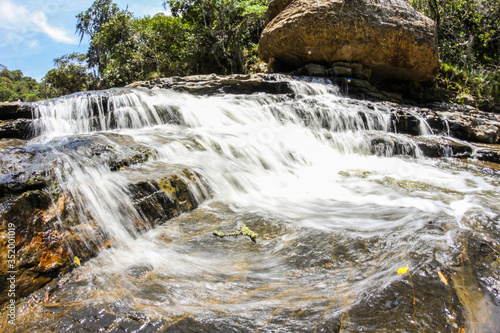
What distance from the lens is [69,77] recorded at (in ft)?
79.1

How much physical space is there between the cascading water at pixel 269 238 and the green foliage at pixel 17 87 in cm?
4179

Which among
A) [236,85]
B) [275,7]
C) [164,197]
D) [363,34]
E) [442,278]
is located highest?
[275,7]

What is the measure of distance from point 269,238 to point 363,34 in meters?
9.65

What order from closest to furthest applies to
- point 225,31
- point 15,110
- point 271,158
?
point 271,158, point 15,110, point 225,31

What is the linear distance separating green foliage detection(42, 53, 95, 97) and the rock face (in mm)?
21094

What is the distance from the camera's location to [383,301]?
158cm

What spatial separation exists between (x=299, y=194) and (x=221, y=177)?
1209 mm

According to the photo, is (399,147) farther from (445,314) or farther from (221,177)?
A: (445,314)

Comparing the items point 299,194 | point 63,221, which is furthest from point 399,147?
point 63,221

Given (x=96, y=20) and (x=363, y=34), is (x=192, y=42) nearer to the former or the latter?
(x=363, y=34)

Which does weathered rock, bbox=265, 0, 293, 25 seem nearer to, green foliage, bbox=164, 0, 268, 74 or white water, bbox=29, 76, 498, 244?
green foliage, bbox=164, 0, 268, 74

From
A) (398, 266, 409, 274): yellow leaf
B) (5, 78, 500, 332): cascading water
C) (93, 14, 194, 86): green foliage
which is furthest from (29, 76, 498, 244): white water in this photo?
(93, 14, 194, 86): green foliage

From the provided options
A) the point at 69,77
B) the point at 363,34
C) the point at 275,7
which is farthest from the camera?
the point at 69,77

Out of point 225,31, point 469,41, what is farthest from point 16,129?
point 469,41
